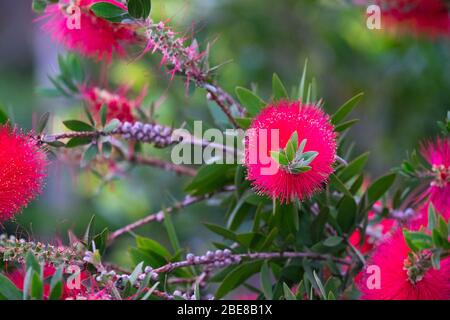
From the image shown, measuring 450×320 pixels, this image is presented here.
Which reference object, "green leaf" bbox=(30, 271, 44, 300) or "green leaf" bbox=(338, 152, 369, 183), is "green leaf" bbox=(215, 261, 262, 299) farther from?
"green leaf" bbox=(30, 271, 44, 300)

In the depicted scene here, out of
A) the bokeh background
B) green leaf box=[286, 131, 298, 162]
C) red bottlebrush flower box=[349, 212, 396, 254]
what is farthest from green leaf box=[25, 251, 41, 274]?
the bokeh background

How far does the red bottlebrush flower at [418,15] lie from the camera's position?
54.2 inches

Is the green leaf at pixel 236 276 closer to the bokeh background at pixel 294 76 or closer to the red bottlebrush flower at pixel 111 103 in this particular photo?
the red bottlebrush flower at pixel 111 103

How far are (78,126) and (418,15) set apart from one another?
810mm

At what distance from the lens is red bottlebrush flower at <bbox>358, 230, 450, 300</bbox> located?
78 centimetres

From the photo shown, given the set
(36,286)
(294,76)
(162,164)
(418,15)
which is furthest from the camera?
(294,76)

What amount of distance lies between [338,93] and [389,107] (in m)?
0.18

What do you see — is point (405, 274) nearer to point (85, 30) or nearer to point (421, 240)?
point (421, 240)

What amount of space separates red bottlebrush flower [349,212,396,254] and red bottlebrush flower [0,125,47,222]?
47cm

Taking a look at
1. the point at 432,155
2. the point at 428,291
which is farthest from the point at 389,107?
the point at 428,291

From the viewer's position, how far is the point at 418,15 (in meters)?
1.40

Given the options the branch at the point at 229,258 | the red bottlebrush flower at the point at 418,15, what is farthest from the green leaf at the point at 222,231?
the red bottlebrush flower at the point at 418,15

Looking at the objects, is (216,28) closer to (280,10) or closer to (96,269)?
(280,10)

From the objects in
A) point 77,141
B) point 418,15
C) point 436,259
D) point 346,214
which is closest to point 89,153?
point 77,141
